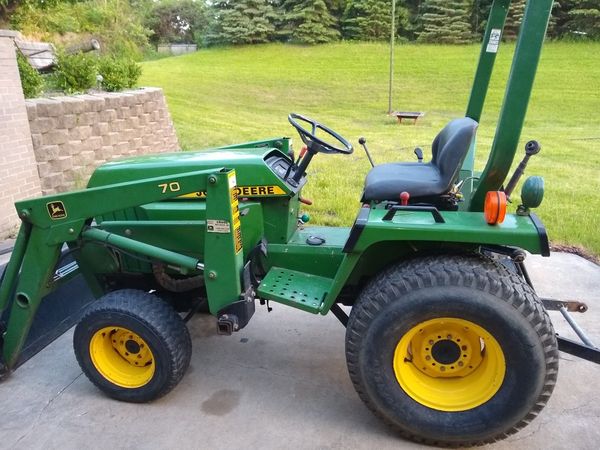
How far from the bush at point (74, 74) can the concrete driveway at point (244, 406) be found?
15.3 feet

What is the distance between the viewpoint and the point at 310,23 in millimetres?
29578

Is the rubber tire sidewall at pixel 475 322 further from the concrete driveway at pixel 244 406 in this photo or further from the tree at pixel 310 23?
the tree at pixel 310 23

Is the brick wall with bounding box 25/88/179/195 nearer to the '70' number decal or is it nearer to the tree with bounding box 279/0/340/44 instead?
the '70' number decal

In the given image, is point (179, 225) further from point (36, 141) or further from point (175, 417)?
point (36, 141)

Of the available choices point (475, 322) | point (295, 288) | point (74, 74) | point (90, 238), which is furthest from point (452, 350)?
point (74, 74)

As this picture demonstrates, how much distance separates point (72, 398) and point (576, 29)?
26243 millimetres

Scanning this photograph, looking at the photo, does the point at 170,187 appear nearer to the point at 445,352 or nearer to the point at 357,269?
the point at 357,269

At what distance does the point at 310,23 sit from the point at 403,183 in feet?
95.2

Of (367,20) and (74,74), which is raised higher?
(74,74)

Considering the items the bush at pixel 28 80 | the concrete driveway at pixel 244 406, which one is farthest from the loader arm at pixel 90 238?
the bush at pixel 28 80

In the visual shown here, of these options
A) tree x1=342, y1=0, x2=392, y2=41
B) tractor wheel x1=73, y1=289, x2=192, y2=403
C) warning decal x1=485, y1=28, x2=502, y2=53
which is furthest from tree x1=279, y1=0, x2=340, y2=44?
tractor wheel x1=73, y1=289, x2=192, y2=403

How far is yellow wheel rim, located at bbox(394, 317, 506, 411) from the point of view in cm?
231

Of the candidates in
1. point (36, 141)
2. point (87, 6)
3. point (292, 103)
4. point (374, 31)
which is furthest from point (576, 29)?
point (36, 141)

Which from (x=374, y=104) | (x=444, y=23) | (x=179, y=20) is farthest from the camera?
(x=179, y=20)
